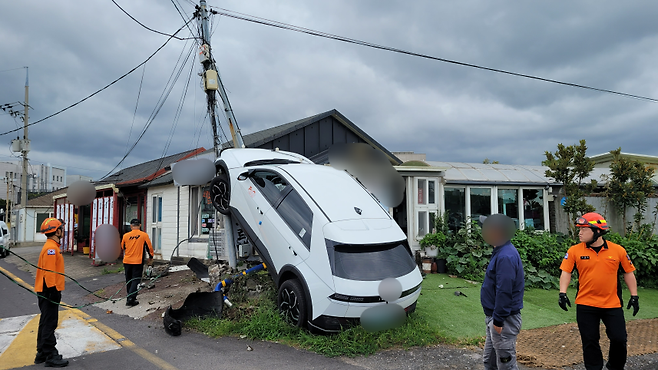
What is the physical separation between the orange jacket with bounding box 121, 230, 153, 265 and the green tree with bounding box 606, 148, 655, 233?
15189 millimetres

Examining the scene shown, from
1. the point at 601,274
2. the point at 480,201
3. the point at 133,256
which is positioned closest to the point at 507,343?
the point at 601,274

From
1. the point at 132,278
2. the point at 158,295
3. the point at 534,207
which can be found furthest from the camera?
the point at 534,207

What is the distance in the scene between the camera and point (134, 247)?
8.35 m

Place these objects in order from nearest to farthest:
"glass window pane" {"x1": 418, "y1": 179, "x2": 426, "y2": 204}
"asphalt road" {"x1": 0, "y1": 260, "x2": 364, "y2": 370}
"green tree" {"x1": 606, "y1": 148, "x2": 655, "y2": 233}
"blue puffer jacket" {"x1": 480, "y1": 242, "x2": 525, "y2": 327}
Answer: "blue puffer jacket" {"x1": 480, "y1": 242, "x2": 525, "y2": 327} < "asphalt road" {"x1": 0, "y1": 260, "x2": 364, "y2": 370} < "glass window pane" {"x1": 418, "y1": 179, "x2": 426, "y2": 204} < "green tree" {"x1": 606, "y1": 148, "x2": 655, "y2": 233}

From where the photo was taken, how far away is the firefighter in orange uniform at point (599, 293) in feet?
13.7

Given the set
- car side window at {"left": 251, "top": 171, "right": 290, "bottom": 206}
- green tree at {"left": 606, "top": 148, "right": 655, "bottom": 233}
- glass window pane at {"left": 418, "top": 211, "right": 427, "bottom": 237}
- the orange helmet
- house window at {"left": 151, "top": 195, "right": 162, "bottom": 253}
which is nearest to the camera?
the orange helmet

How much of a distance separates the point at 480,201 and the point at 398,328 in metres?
8.85

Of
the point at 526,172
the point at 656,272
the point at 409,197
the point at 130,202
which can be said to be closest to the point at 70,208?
the point at 130,202

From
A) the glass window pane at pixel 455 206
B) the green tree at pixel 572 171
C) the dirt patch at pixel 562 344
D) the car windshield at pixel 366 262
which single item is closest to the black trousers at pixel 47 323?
the car windshield at pixel 366 262

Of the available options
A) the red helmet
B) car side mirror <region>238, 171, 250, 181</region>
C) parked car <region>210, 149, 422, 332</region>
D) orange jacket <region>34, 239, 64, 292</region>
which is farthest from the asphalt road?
the red helmet

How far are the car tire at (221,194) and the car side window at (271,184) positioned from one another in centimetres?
107

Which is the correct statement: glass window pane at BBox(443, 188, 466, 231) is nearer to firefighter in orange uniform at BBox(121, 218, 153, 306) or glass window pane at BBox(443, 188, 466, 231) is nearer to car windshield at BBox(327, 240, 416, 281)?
car windshield at BBox(327, 240, 416, 281)

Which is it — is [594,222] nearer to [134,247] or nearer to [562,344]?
[562,344]

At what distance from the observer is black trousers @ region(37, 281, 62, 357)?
16.3 feet
